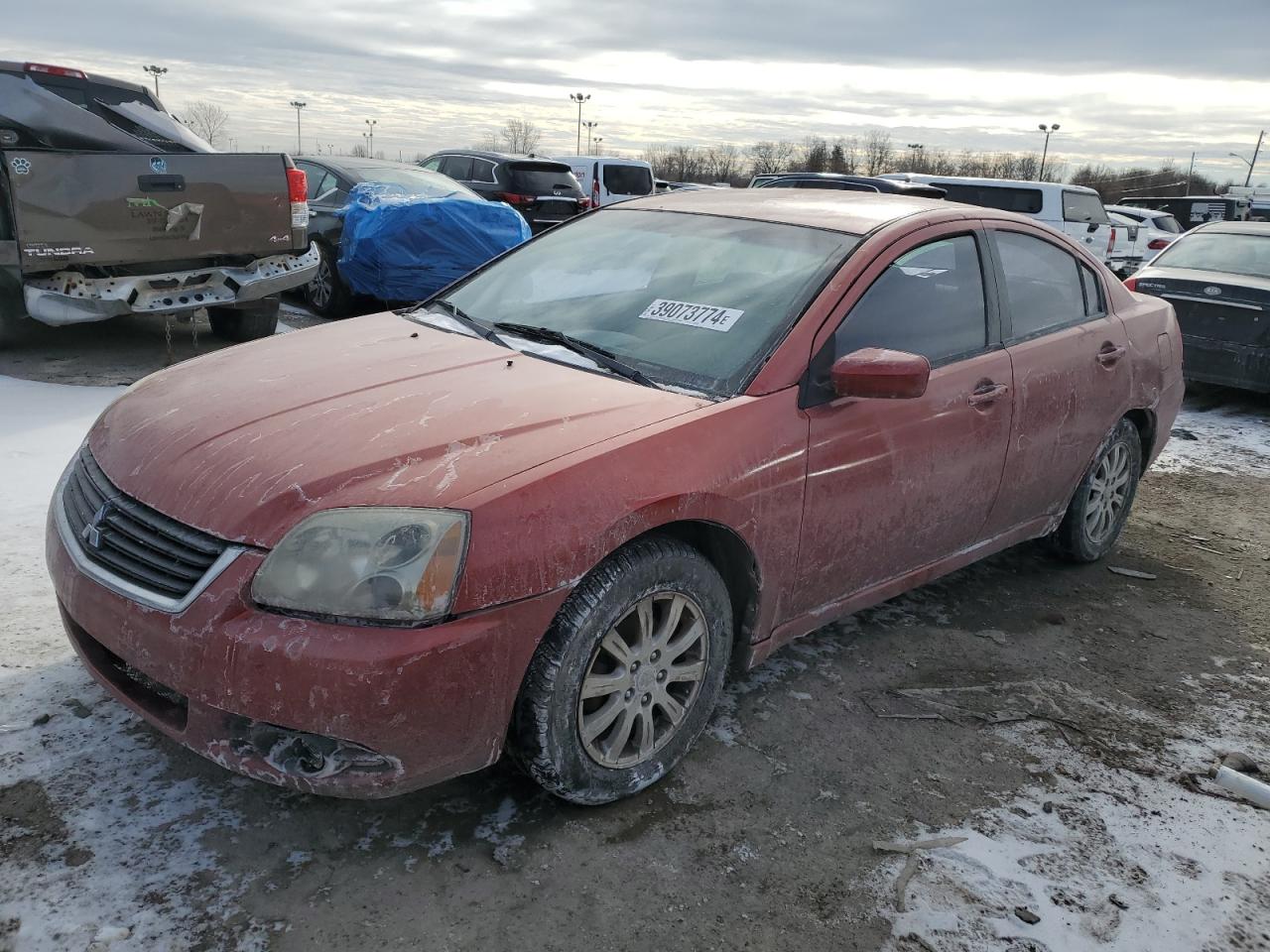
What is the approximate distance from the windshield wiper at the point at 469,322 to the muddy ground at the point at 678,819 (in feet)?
4.53

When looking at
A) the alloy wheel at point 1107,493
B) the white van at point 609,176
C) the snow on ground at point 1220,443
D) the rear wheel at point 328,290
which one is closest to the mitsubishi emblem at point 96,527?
the alloy wheel at point 1107,493

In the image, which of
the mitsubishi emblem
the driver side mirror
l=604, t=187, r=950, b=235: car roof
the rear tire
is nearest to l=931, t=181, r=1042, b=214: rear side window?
the rear tire

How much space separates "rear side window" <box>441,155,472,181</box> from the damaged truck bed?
7.53 m

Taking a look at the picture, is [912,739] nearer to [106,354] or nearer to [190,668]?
[190,668]

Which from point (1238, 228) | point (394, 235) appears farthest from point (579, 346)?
point (1238, 228)

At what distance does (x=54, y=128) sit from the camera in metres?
6.25

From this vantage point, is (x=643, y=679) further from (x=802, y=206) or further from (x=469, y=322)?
(x=802, y=206)

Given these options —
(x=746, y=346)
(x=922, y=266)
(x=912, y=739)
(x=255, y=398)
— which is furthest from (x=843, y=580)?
(x=255, y=398)

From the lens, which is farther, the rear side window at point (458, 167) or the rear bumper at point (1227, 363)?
the rear side window at point (458, 167)

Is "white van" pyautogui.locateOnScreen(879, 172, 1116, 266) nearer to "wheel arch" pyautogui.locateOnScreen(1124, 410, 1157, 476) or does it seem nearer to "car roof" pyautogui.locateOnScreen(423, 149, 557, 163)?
"car roof" pyautogui.locateOnScreen(423, 149, 557, 163)

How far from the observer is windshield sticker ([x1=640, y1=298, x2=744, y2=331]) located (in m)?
3.11

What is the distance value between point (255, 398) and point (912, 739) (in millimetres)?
2212

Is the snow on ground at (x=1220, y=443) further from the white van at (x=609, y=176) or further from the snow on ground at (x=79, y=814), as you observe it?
the white van at (x=609, y=176)

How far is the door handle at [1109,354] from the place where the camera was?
4.16 m
